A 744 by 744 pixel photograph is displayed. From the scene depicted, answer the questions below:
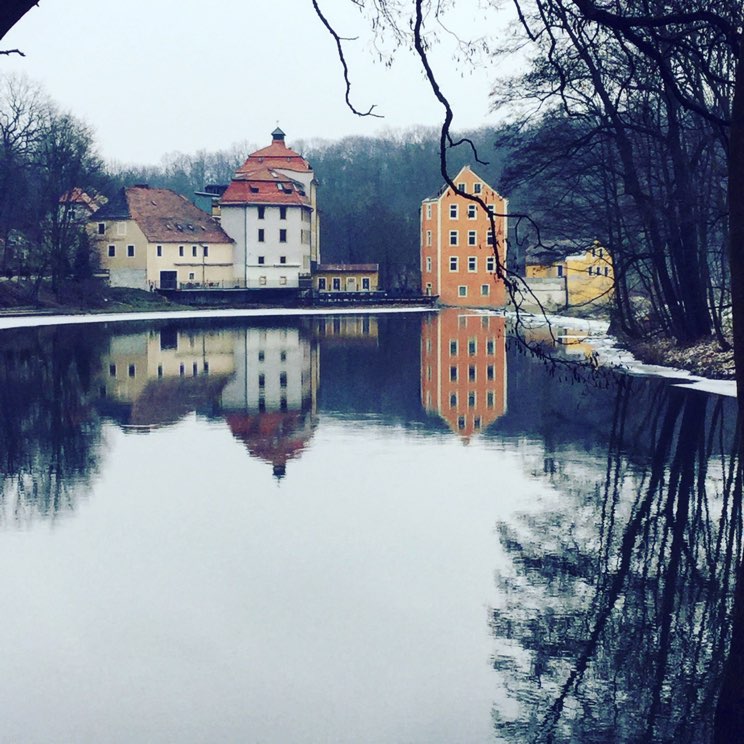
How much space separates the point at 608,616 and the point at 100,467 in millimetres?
8483

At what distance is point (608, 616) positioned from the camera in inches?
346

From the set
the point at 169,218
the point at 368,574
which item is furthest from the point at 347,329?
the point at 368,574

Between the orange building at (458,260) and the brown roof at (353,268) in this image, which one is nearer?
the orange building at (458,260)

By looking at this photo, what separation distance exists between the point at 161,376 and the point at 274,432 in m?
11.2

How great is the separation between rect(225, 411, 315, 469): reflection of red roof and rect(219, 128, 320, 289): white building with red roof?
7127cm

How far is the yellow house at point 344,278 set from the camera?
98.8 meters

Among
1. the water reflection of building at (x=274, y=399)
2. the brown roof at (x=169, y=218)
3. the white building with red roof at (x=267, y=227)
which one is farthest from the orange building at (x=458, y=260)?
the water reflection of building at (x=274, y=399)

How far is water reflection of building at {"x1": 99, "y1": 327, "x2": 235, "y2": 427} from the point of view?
23031 mm

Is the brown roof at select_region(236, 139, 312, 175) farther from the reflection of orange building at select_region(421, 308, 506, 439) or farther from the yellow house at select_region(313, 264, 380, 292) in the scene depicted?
the reflection of orange building at select_region(421, 308, 506, 439)

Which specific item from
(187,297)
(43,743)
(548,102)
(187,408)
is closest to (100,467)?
(187,408)

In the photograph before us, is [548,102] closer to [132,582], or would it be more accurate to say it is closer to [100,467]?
[100,467]

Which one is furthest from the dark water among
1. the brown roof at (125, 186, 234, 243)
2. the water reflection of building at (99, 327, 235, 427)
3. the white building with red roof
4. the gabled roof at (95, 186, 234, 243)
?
the white building with red roof

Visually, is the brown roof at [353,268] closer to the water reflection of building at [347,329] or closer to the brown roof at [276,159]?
the brown roof at [276,159]

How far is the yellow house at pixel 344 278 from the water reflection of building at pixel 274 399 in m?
55.7
